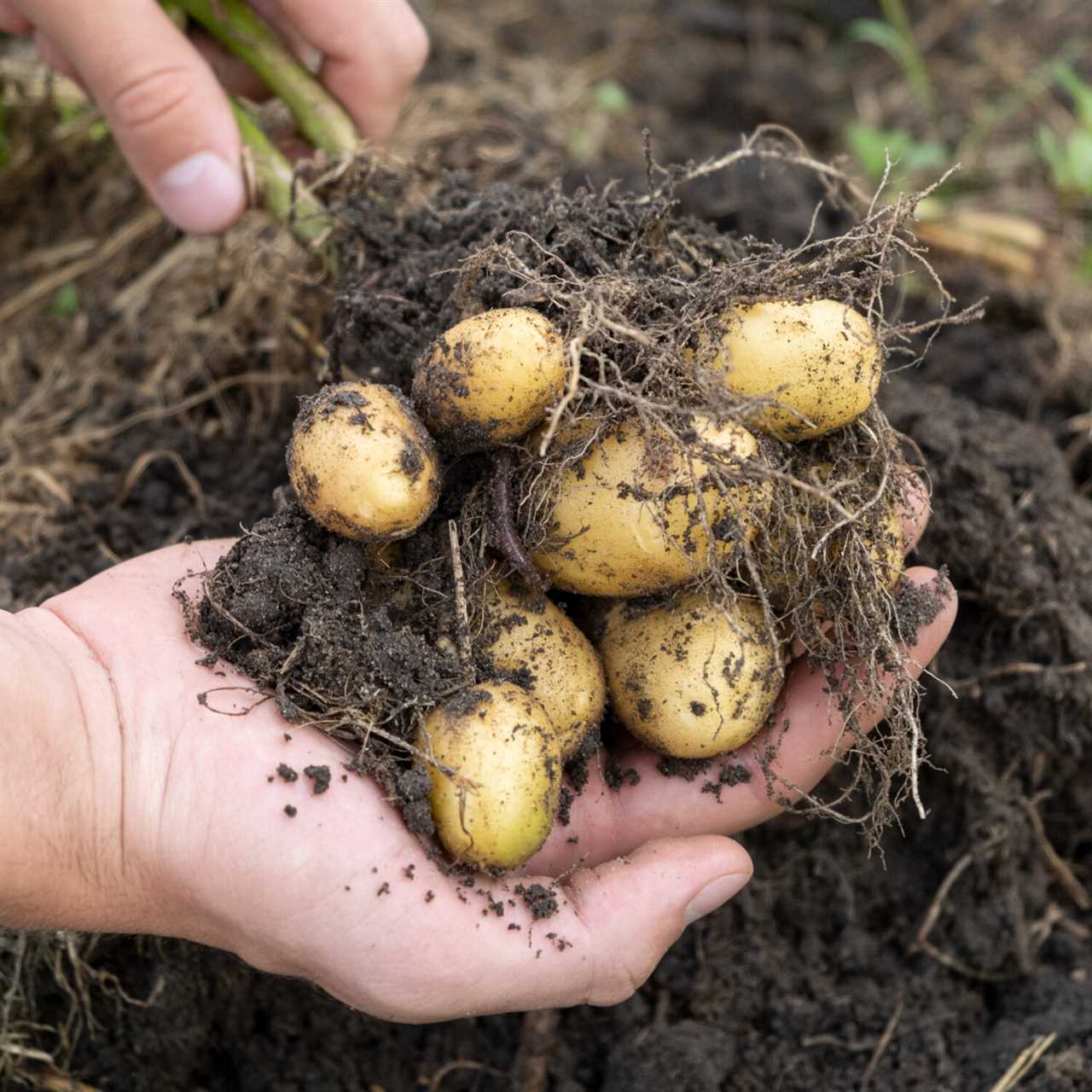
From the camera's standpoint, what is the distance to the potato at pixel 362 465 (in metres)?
1.62

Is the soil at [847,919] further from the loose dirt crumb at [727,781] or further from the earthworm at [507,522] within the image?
the earthworm at [507,522]

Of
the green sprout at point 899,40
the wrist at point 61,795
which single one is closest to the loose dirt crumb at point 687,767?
the wrist at point 61,795

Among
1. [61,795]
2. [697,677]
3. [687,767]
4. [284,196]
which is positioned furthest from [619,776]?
[284,196]

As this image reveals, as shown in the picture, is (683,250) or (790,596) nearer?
(790,596)

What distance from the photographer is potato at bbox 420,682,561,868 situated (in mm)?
1595

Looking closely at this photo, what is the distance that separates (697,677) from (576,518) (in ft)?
1.12

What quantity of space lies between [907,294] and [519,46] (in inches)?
88.2

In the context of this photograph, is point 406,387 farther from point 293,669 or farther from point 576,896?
point 576,896

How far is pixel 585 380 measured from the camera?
5.50ft

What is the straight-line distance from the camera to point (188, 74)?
2283mm

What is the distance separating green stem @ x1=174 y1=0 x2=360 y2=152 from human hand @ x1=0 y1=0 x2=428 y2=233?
6 cm

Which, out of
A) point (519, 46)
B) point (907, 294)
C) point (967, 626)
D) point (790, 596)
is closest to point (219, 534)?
point (790, 596)

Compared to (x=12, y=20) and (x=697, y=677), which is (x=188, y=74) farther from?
(x=697, y=677)

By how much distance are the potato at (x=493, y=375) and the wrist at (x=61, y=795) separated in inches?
26.6
